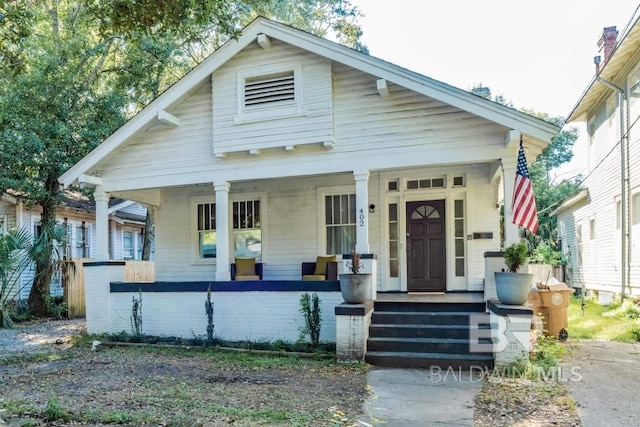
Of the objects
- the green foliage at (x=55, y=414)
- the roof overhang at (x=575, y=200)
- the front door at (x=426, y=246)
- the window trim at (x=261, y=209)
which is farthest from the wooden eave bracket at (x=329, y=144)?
the roof overhang at (x=575, y=200)

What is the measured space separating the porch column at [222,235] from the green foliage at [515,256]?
16.1 feet

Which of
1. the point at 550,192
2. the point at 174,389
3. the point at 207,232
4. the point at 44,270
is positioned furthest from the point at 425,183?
the point at 550,192

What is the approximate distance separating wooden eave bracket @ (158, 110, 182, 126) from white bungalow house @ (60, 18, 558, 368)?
0.07 ft

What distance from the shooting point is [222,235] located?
29.6ft

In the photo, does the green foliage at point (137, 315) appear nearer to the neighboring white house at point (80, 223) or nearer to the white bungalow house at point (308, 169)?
the white bungalow house at point (308, 169)

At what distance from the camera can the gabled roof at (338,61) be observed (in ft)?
24.0

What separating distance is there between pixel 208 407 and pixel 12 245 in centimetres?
890

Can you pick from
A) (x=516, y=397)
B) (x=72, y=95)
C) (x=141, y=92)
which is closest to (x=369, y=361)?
(x=516, y=397)

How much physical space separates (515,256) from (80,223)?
49.1 feet

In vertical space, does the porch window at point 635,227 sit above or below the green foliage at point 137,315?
above

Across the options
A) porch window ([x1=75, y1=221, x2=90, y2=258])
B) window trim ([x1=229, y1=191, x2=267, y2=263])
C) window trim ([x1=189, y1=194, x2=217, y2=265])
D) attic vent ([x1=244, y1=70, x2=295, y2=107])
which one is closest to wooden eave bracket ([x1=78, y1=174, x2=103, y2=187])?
window trim ([x1=189, y1=194, x2=217, y2=265])

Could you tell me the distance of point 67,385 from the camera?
585 cm

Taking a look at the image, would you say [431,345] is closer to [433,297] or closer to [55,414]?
[433,297]

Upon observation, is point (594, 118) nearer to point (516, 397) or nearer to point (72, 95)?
point (516, 397)
